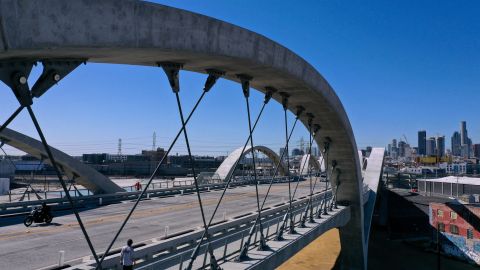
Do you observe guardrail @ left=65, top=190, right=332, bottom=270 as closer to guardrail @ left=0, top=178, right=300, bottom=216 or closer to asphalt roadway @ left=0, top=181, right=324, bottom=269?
asphalt roadway @ left=0, top=181, right=324, bottom=269

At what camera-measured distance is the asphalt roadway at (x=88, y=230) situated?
13.3 metres

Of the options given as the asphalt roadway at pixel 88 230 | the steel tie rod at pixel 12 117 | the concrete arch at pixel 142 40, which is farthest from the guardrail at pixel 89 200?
the steel tie rod at pixel 12 117

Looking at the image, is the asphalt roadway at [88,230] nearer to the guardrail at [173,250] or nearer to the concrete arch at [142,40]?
the guardrail at [173,250]

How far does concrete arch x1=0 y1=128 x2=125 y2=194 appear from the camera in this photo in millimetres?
27797

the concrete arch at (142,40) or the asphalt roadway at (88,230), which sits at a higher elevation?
the concrete arch at (142,40)

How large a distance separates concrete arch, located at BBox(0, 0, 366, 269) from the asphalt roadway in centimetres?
805

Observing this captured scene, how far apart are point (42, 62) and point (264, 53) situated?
6.19 meters

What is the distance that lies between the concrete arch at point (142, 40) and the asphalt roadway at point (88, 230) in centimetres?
805

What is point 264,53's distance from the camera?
11.0 m

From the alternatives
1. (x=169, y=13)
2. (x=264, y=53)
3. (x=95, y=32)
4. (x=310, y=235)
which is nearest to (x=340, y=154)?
(x=310, y=235)

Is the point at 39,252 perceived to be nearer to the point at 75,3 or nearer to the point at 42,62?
the point at 42,62

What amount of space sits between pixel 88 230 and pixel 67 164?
48.2 ft

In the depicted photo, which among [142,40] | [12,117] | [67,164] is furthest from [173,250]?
[67,164]

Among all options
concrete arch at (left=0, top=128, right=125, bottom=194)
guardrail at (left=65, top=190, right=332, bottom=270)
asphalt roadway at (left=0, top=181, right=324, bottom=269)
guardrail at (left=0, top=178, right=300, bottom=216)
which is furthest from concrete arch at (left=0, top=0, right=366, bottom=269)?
concrete arch at (left=0, top=128, right=125, bottom=194)
